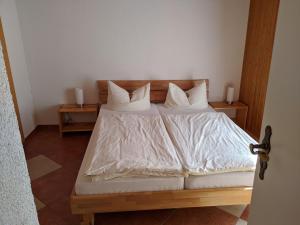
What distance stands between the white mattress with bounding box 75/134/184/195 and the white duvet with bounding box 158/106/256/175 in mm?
177

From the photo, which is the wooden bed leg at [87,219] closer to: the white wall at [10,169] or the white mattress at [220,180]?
the white mattress at [220,180]

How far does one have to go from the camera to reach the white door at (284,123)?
2.56ft

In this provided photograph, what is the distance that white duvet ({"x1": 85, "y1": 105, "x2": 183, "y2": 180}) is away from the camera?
6.21 ft

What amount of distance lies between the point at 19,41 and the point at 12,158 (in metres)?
3.28

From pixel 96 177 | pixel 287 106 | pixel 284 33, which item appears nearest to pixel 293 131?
pixel 287 106

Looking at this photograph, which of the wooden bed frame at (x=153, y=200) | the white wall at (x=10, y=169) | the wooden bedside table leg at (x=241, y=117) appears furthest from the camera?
the wooden bedside table leg at (x=241, y=117)

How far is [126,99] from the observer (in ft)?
10.9

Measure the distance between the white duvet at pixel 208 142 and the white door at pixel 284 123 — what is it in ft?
3.33

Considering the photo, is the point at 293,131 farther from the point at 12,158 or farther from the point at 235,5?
the point at 235,5

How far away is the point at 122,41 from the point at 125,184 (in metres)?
2.34

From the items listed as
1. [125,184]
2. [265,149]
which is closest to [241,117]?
[125,184]

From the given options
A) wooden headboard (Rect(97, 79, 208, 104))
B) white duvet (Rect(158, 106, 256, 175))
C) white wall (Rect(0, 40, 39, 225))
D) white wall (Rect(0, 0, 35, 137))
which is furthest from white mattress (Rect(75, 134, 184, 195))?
white wall (Rect(0, 0, 35, 137))

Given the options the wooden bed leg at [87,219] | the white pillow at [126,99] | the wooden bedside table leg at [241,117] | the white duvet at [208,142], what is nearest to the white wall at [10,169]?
the wooden bed leg at [87,219]

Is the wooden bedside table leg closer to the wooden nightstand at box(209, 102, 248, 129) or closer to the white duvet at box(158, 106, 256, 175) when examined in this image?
Result: the wooden nightstand at box(209, 102, 248, 129)
